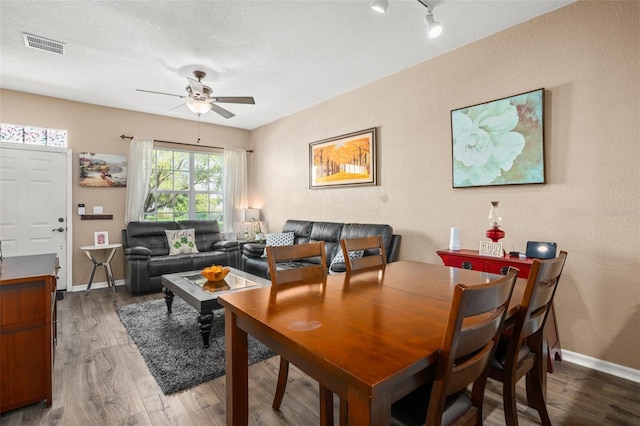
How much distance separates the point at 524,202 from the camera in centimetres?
263

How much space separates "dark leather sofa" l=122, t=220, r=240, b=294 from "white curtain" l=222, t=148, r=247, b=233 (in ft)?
1.49

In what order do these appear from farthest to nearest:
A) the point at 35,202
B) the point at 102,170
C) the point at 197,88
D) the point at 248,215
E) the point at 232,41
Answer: the point at 248,215 → the point at 102,170 → the point at 35,202 → the point at 197,88 → the point at 232,41

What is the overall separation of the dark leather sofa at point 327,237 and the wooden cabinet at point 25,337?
89.6 inches

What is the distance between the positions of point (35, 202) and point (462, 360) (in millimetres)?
5376

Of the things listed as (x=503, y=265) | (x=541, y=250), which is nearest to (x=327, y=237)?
(x=503, y=265)

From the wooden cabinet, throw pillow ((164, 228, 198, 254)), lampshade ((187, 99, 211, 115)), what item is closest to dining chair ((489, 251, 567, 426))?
the wooden cabinet

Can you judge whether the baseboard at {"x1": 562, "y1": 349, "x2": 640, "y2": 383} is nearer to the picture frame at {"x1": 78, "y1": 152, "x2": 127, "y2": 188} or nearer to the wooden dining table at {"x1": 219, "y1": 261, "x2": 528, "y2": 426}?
the wooden dining table at {"x1": 219, "y1": 261, "x2": 528, "y2": 426}

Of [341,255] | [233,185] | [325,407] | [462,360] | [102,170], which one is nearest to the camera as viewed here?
[462,360]

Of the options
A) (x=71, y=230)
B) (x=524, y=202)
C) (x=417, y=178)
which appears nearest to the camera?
(x=524, y=202)

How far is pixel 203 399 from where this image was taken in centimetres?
194

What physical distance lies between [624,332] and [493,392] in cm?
109

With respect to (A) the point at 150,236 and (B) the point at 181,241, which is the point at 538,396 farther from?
(A) the point at 150,236

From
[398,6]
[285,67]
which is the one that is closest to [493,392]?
[398,6]

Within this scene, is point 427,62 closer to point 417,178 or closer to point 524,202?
point 417,178
